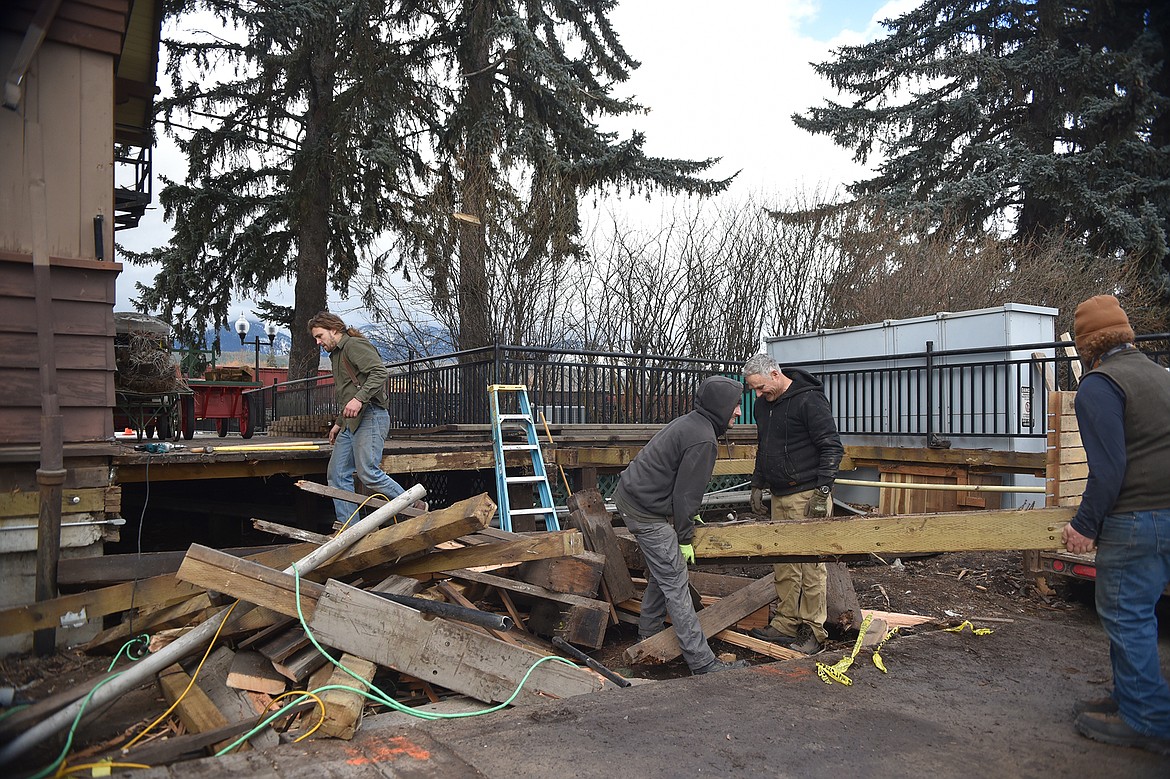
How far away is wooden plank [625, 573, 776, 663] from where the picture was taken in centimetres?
493

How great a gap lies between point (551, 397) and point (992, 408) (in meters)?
5.70

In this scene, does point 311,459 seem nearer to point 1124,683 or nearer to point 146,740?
point 146,740

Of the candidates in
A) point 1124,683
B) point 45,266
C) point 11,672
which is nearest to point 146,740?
point 11,672

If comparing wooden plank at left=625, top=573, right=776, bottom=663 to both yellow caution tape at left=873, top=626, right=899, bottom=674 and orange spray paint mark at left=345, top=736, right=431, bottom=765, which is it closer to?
yellow caution tape at left=873, top=626, right=899, bottom=674

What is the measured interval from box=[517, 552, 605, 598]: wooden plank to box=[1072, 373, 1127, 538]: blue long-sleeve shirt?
2972 mm

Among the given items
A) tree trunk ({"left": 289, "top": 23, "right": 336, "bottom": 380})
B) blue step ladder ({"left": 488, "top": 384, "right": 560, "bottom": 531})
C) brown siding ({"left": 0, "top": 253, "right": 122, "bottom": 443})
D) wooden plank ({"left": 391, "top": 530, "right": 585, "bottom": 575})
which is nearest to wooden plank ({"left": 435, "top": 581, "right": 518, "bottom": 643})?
wooden plank ({"left": 391, "top": 530, "right": 585, "bottom": 575})

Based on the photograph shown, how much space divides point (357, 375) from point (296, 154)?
12.4 meters

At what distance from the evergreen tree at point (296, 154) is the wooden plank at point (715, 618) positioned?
1256 cm

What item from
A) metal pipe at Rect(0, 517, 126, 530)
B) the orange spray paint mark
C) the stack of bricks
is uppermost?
the stack of bricks

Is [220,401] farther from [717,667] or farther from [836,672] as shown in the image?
[836,672]

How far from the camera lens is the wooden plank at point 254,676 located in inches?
156

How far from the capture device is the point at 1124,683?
351cm

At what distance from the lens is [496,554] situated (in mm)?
4914

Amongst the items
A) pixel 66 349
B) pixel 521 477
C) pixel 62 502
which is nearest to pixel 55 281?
pixel 66 349
